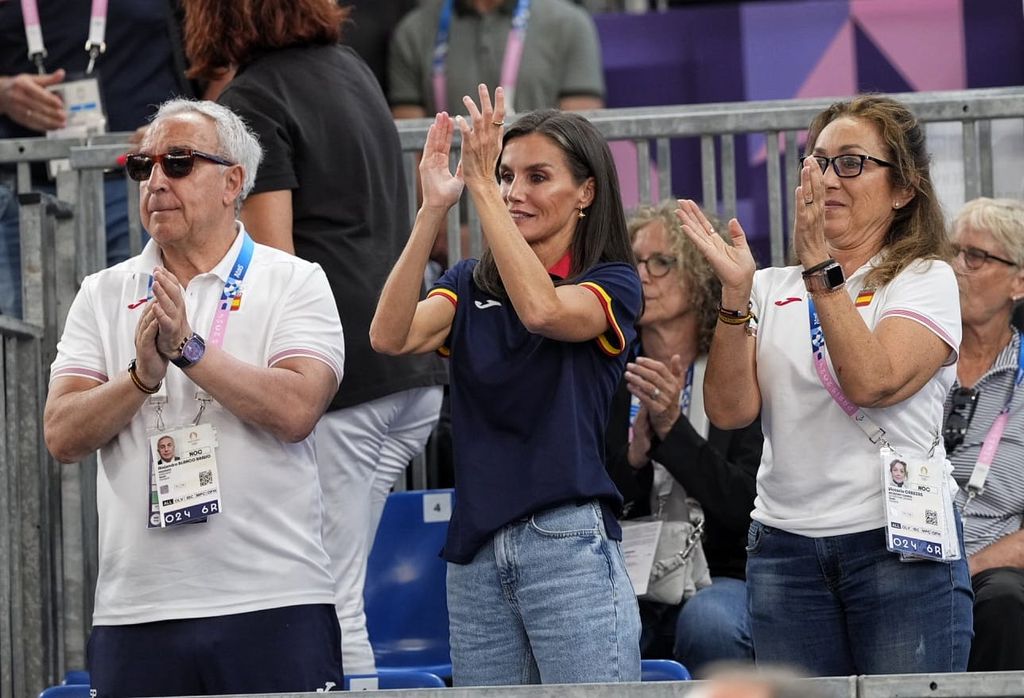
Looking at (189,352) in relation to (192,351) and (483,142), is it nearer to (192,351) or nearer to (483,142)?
(192,351)

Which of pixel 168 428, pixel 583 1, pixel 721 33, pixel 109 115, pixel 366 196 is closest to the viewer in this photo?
pixel 168 428

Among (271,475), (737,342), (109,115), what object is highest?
(109,115)

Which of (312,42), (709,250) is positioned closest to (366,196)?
(312,42)

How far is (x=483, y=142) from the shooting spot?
3.76m

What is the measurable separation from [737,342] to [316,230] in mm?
1442

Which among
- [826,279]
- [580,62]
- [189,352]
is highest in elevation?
[580,62]

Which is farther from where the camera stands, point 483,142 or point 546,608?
point 483,142

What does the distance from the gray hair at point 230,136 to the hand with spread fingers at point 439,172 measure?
0.72 metres

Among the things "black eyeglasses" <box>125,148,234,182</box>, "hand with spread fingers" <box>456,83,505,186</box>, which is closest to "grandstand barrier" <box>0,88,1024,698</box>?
"black eyeglasses" <box>125,148,234,182</box>

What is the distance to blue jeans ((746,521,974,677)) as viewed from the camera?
369cm

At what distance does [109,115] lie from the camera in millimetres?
5922

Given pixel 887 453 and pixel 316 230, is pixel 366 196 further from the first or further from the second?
pixel 887 453

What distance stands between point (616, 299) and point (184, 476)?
1.12 meters

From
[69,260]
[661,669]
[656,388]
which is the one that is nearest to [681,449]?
[656,388]
